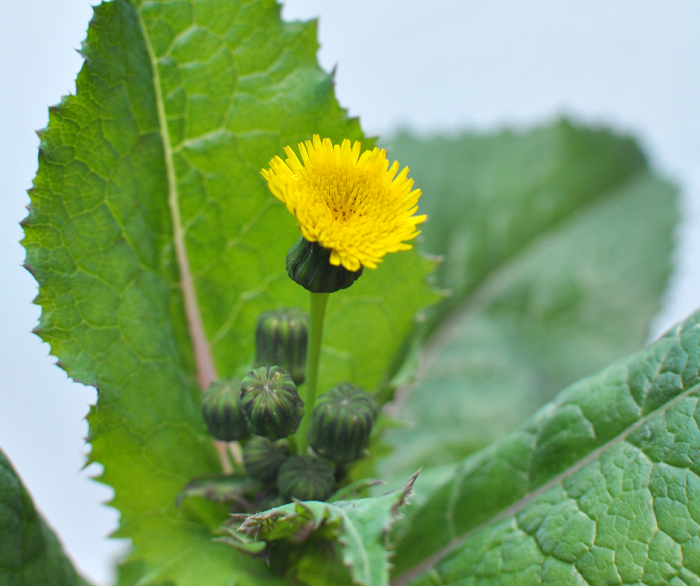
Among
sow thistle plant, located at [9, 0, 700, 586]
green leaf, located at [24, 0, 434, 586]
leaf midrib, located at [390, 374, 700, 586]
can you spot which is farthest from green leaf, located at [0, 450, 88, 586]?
leaf midrib, located at [390, 374, 700, 586]

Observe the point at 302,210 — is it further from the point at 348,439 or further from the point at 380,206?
the point at 348,439

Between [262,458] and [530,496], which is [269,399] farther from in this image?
[530,496]

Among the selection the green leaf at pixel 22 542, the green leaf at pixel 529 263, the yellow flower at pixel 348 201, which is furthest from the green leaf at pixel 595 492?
the green leaf at pixel 529 263

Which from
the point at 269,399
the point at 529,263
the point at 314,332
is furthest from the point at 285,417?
the point at 529,263

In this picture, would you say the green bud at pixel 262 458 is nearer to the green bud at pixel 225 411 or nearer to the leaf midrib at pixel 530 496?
the green bud at pixel 225 411

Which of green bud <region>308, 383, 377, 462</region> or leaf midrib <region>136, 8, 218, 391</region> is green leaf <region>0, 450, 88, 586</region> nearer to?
leaf midrib <region>136, 8, 218, 391</region>
